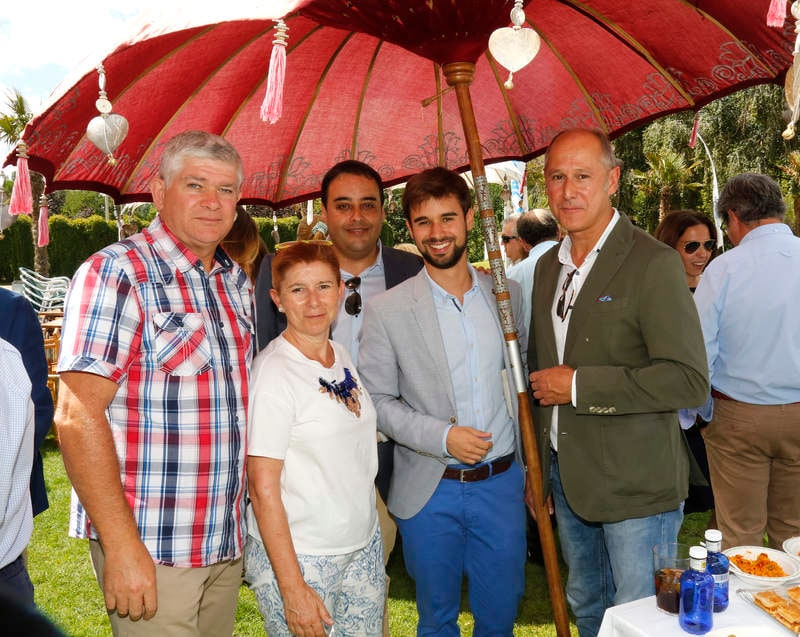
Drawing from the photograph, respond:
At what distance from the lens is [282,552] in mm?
2068

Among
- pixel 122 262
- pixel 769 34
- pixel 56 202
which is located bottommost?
pixel 122 262

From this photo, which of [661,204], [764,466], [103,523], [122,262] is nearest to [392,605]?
[764,466]

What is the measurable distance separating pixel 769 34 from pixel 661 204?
26717mm

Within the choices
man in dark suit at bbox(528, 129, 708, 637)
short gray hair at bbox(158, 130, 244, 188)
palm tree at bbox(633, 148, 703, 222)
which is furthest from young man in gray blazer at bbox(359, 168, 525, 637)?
palm tree at bbox(633, 148, 703, 222)

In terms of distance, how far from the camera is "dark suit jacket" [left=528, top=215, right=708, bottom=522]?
2.26 metres

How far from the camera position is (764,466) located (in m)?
3.56

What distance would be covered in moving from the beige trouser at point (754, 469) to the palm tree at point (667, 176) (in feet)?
76.8

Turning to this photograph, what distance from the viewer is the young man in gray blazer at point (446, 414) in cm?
258

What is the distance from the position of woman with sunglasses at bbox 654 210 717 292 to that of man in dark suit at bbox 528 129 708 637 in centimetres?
203

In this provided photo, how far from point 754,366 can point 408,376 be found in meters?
2.07

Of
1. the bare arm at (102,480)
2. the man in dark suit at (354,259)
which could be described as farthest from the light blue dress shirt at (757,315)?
the bare arm at (102,480)

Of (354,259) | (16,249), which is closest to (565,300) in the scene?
(354,259)

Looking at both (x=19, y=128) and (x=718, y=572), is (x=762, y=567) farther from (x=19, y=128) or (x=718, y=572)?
(x=19, y=128)

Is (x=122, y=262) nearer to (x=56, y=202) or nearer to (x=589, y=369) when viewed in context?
(x=589, y=369)
